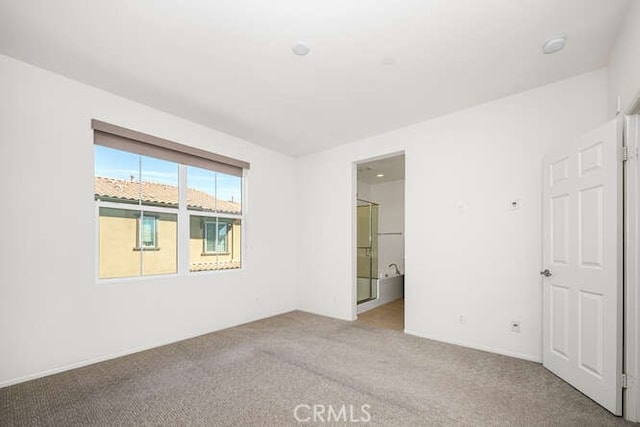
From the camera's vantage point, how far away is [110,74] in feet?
8.73

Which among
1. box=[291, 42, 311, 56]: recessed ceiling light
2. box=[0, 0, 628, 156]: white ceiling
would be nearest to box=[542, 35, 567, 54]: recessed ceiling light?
box=[0, 0, 628, 156]: white ceiling

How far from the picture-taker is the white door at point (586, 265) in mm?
2062

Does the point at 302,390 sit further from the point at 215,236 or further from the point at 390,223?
the point at 390,223

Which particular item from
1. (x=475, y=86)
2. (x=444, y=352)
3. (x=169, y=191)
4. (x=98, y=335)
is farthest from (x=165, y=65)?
(x=444, y=352)

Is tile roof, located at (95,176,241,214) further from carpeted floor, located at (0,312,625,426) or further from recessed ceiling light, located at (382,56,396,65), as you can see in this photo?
recessed ceiling light, located at (382,56,396,65)

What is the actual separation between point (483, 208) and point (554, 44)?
5.20 feet

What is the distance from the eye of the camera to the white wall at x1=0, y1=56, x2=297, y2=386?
2.41 metres

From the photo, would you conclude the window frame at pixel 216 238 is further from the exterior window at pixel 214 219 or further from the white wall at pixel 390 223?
the white wall at pixel 390 223

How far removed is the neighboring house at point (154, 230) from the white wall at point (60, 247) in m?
0.17

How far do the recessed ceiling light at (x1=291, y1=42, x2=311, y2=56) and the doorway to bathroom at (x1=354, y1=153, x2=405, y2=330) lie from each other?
2.17 m

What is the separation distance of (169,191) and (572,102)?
4.34m

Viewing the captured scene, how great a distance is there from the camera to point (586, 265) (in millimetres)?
2283

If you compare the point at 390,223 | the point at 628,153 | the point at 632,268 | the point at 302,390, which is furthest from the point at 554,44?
the point at 390,223

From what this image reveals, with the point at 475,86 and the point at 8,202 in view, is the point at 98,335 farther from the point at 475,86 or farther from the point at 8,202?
the point at 475,86
